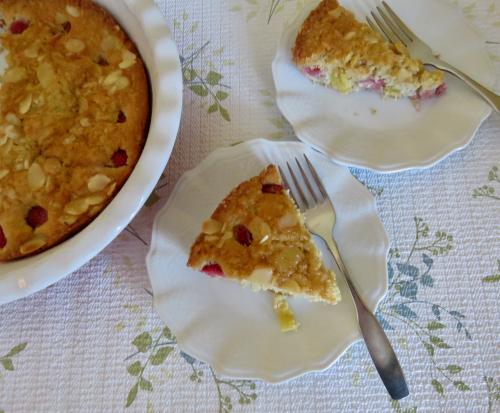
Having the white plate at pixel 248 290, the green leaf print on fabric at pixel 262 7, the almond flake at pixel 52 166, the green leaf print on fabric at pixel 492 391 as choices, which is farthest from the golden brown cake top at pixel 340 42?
the green leaf print on fabric at pixel 492 391

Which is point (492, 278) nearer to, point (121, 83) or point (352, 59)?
point (352, 59)

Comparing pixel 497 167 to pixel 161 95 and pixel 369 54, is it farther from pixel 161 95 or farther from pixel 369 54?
pixel 161 95

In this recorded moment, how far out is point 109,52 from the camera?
1.05 meters

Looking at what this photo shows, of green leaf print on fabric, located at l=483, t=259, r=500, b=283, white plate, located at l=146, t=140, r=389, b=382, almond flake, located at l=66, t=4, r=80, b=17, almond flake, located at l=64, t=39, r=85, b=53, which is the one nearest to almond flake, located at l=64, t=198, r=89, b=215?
white plate, located at l=146, t=140, r=389, b=382

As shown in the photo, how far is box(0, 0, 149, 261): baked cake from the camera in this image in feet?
2.99

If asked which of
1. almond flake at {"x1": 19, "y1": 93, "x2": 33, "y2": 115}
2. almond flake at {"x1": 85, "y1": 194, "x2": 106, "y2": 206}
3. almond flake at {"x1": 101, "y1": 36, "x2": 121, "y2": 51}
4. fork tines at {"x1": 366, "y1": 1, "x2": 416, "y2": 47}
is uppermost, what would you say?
almond flake at {"x1": 101, "y1": 36, "x2": 121, "y2": 51}

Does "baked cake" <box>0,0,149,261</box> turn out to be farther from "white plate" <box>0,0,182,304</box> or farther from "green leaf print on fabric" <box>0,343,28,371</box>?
"green leaf print on fabric" <box>0,343,28,371</box>

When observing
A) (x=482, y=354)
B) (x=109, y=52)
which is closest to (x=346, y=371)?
(x=482, y=354)

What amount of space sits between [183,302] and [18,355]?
362 millimetres

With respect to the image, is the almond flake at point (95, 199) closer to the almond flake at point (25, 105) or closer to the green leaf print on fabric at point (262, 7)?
the almond flake at point (25, 105)

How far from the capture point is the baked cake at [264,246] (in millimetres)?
938

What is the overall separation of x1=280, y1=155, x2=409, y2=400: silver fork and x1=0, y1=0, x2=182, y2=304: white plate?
300 millimetres

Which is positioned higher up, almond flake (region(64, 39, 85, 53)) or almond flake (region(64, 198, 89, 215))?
almond flake (region(64, 39, 85, 53))

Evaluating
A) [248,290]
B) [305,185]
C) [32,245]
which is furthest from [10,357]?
[305,185]
